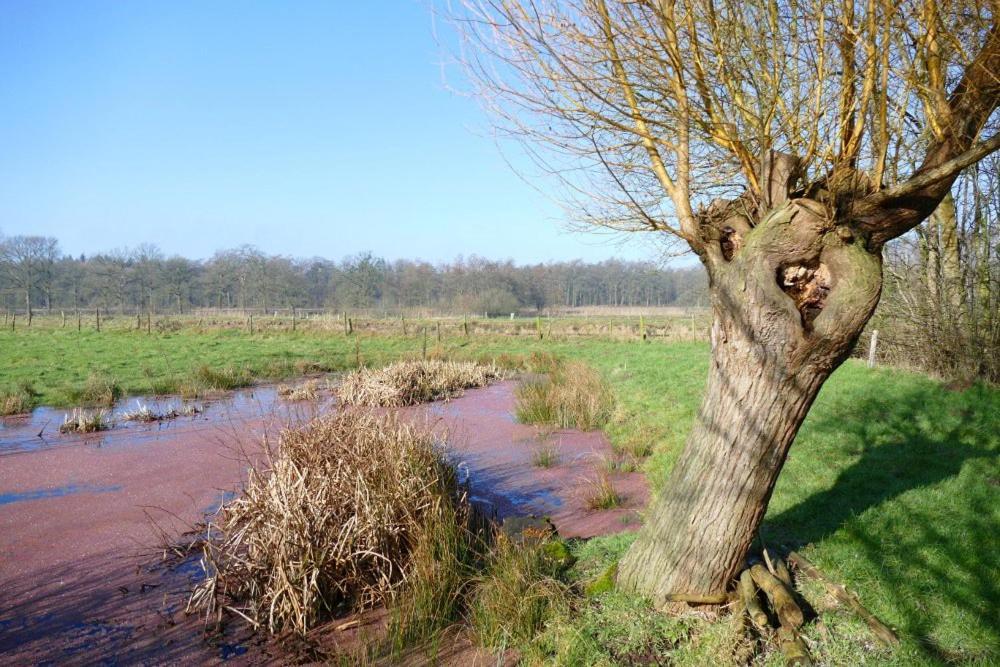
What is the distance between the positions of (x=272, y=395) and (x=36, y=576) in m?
9.65

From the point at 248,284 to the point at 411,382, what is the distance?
1967 inches

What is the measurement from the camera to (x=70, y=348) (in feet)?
74.6

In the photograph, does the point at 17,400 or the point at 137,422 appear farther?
the point at 17,400

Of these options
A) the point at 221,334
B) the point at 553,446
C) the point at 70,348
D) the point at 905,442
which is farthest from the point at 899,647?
the point at 221,334

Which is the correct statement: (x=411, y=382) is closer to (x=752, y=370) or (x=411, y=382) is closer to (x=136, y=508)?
(x=136, y=508)

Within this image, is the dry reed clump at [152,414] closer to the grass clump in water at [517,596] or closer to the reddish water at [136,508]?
the reddish water at [136,508]

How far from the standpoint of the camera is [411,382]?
1412 cm

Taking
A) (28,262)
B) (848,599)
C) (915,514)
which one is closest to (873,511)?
(915,514)

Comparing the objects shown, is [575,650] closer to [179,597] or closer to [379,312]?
[179,597]

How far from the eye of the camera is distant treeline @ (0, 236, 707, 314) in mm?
52812

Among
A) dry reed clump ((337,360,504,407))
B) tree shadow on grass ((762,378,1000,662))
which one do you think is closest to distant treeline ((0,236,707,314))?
dry reed clump ((337,360,504,407))

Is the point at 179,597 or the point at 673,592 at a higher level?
the point at 673,592

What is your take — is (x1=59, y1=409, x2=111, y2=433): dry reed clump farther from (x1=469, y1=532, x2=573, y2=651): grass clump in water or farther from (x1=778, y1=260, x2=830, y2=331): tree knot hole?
(x1=778, y1=260, x2=830, y2=331): tree knot hole

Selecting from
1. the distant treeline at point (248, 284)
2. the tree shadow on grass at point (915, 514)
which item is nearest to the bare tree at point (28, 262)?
the distant treeline at point (248, 284)
